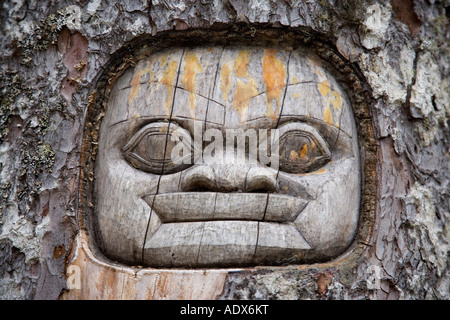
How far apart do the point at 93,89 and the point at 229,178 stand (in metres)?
0.87

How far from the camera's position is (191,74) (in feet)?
10.0

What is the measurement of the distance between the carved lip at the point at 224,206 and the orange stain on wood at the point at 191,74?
48 centimetres

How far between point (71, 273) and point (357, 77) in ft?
5.92

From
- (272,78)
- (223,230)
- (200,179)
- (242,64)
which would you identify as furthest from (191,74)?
(223,230)

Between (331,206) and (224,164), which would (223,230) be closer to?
(224,164)

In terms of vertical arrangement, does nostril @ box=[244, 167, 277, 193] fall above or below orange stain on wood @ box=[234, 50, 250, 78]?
below

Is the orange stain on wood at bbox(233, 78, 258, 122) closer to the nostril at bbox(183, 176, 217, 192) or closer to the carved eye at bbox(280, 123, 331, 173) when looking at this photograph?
the carved eye at bbox(280, 123, 331, 173)

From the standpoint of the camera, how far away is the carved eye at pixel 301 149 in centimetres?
301

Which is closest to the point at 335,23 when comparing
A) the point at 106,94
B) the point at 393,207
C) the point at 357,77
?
the point at 357,77

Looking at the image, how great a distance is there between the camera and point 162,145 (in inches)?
118

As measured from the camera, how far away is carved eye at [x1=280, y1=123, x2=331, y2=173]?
9.86 feet

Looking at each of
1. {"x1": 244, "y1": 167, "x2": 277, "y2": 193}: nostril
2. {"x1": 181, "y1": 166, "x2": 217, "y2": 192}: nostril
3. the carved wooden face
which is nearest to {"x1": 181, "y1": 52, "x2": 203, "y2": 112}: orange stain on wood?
the carved wooden face

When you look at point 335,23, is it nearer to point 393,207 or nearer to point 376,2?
point 376,2

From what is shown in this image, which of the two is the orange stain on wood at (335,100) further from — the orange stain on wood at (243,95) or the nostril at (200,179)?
the nostril at (200,179)
